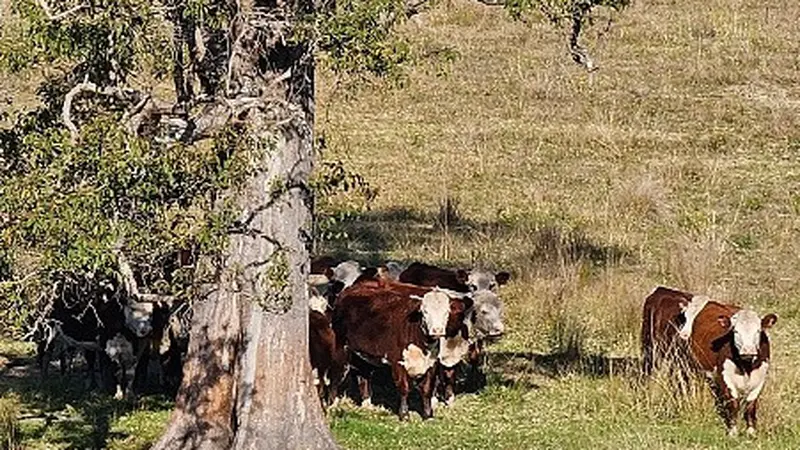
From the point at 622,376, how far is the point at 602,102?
644 inches

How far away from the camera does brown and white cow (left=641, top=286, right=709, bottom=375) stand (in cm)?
1426

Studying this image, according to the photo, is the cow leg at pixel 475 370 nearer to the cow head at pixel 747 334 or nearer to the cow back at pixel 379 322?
the cow back at pixel 379 322

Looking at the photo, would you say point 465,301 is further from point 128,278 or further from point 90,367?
point 128,278

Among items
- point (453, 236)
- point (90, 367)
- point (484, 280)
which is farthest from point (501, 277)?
point (453, 236)

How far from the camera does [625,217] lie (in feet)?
74.9

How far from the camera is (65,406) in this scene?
47.3 feet

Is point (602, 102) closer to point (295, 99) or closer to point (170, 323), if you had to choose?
point (170, 323)

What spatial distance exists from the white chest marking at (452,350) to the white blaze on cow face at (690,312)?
1.87 metres

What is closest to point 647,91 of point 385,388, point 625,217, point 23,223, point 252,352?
point 625,217

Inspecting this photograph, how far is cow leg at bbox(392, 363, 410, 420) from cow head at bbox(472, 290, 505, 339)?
50.4 inches

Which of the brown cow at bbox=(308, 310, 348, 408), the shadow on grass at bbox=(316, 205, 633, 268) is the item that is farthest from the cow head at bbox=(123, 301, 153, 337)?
the shadow on grass at bbox=(316, 205, 633, 268)

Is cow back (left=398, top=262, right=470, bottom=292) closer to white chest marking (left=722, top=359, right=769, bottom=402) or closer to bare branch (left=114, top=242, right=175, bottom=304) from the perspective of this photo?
white chest marking (left=722, top=359, right=769, bottom=402)

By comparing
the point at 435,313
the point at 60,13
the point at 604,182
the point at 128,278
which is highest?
the point at 60,13

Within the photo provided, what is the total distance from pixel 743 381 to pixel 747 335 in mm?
389
